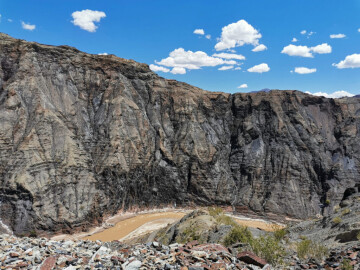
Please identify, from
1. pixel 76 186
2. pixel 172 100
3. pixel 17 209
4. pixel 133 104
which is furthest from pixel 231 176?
pixel 17 209

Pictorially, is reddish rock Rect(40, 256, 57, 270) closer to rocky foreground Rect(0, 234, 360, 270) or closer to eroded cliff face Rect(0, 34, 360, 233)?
rocky foreground Rect(0, 234, 360, 270)

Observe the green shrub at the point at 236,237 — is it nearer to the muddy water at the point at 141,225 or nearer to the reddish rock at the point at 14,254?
the reddish rock at the point at 14,254

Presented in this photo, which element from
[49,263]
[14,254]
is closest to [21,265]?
[49,263]

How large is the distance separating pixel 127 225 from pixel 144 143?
14.3 m

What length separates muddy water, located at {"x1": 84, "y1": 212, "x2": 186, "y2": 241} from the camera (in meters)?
31.9

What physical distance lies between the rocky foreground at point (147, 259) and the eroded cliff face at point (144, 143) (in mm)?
24553

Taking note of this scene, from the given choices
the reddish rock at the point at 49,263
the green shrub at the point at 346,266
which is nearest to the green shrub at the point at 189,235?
the green shrub at the point at 346,266

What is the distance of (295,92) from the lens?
51.9 meters

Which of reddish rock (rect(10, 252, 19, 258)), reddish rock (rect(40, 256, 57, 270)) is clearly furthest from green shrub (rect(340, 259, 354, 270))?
reddish rock (rect(10, 252, 19, 258))

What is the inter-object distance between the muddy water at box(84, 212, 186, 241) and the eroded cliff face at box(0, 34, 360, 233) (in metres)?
2.48

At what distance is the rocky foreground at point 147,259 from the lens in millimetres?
7887

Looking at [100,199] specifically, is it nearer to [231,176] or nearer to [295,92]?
[231,176]

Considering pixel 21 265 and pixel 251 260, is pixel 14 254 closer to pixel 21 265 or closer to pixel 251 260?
pixel 21 265

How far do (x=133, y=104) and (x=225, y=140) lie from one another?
18.9 m
